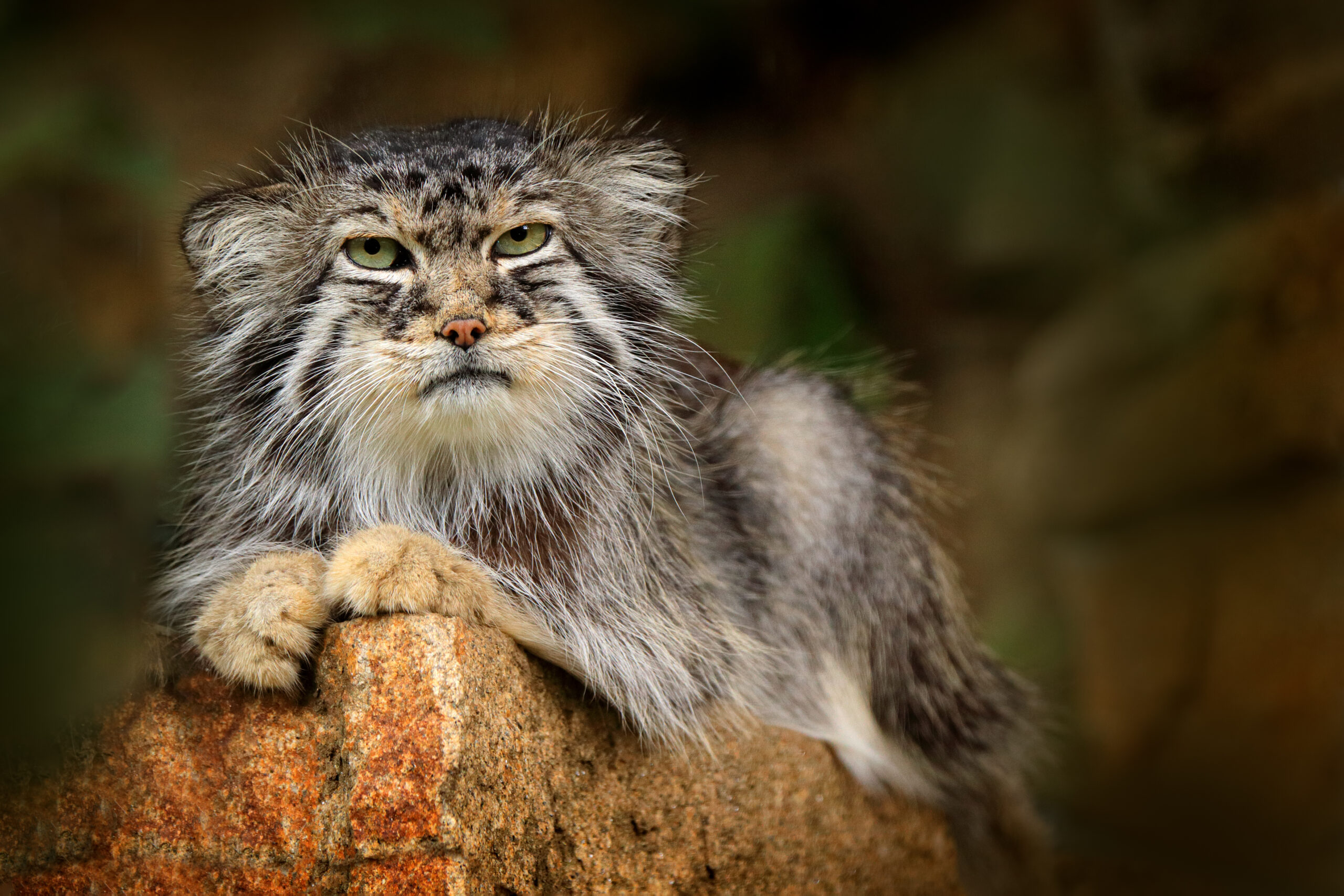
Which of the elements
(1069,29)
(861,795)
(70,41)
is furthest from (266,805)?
(1069,29)

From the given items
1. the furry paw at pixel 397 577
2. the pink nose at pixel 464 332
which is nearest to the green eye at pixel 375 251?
the pink nose at pixel 464 332

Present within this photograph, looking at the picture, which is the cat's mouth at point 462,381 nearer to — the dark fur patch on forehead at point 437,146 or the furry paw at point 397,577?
the furry paw at point 397,577

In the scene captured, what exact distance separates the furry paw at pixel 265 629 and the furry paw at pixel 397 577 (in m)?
0.06

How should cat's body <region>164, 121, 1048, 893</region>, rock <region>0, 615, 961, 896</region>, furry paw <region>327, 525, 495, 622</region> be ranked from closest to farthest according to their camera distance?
rock <region>0, 615, 961, 896</region> < furry paw <region>327, 525, 495, 622</region> < cat's body <region>164, 121, 1048, 893</region>

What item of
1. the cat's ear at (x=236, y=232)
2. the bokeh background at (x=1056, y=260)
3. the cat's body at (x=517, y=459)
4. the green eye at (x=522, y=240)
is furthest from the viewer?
the bokeh background at (x=1056, y=260)

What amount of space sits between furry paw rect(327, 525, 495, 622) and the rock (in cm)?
4

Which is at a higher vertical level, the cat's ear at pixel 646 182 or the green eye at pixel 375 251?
the cat's ear at pixel 646 182

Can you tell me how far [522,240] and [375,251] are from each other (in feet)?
0.88

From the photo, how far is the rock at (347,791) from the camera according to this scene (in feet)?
5.99

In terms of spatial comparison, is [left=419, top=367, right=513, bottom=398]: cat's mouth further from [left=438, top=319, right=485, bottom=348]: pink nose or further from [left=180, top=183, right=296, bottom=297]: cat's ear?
[left=180, top=183, right=296, bottom=297]: cat's ear

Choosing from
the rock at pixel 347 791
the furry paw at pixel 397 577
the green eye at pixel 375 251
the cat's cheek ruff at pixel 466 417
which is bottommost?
the rock at pixel 347 791

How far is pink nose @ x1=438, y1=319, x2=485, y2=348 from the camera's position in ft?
6.55

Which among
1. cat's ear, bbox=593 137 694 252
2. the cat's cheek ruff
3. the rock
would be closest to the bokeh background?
cat's ear, bbox=593 137 694 252

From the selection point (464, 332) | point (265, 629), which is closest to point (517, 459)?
point (464, 332)
